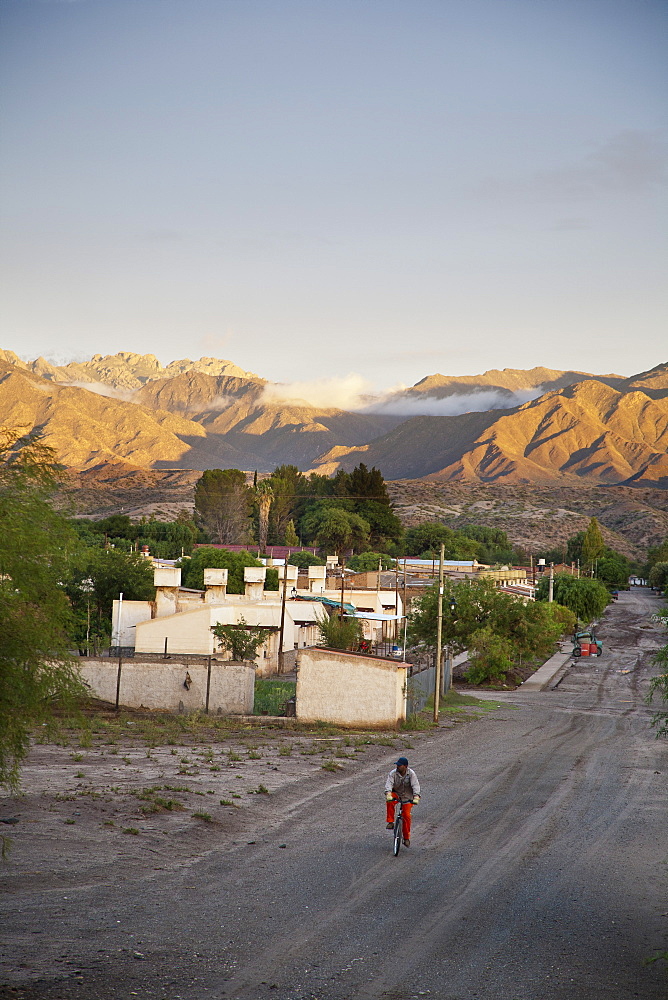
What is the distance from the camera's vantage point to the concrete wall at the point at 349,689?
3269 cm

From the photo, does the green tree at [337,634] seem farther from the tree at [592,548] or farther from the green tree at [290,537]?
the tree at [592,548]

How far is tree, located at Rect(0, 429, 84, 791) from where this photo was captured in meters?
9.91

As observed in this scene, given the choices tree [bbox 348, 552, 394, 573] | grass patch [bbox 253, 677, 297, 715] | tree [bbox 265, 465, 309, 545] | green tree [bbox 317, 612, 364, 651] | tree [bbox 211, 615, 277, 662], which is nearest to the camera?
grass patch [bbox 253, 677, 297, 715]

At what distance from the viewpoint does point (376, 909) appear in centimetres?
1288

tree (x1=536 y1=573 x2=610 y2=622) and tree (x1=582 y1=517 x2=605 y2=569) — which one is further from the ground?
tree (x1=582 y1=517 x2=605 y2=569)

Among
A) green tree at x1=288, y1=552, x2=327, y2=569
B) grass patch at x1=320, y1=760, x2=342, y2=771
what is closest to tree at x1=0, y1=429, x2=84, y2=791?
grass patch at x1=320, y1=760, x2=342, y2=771

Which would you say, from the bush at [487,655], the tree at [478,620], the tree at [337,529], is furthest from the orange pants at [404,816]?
the tree at [337,529]

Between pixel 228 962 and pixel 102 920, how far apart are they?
2.16 meters

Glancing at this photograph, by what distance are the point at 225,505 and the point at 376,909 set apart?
131697 millimetres

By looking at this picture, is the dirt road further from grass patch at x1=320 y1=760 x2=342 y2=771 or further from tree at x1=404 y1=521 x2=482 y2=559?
tree at x1=404 y1=521 x2=482 y2=559

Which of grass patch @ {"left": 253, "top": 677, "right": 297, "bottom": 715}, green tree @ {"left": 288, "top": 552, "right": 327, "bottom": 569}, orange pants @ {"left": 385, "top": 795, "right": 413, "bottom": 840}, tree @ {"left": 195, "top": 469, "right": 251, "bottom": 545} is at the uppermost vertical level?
tree @ {"left": 195, "top": 469, "right": 251, "bottom": 545}

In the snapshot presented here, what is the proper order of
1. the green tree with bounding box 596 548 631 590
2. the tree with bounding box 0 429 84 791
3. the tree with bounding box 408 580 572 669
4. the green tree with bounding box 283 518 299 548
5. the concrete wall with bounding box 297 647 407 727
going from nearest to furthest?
the tree with bounding box 0 429 84 791
the concrete wall with bounding box 297 647 407 727
the tree with bounding box 408 580 572 669
the green tree with bounding box 283 518 299 548
the green tree with bounding box 596 548 631 590

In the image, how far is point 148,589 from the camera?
56875 millimetres

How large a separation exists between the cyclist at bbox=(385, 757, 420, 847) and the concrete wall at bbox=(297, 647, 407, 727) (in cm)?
1661
